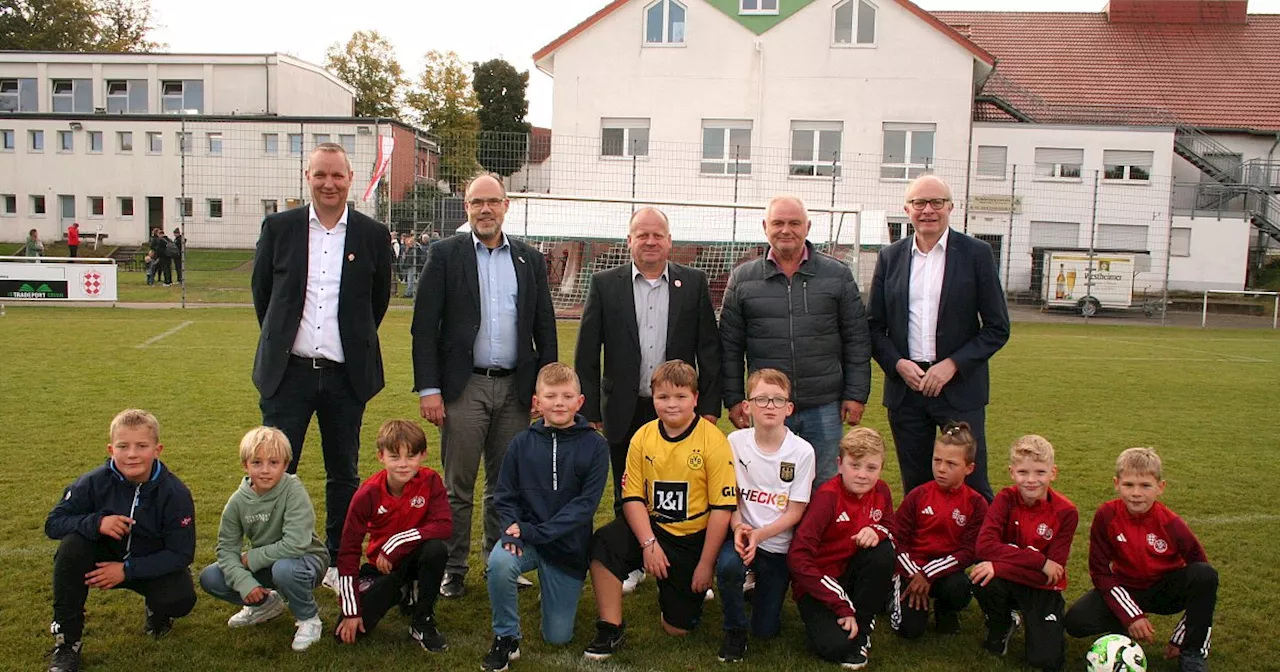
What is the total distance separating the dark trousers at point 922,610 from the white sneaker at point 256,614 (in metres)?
2.57

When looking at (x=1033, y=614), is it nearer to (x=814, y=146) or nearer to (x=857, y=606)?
(x=857, y=606)

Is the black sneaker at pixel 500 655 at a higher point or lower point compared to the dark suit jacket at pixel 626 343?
lower

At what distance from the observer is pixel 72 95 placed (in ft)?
127

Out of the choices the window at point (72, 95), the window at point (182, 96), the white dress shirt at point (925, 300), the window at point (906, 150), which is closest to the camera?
the white dress shirt at point (925, 300)

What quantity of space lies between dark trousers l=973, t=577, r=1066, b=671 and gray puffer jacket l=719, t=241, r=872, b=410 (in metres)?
1.00

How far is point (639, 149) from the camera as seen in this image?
2441 cm

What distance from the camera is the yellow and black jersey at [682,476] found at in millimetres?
3824

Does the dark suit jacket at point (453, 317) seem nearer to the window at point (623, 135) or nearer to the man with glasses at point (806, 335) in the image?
the man with glasses at point (806, 335)

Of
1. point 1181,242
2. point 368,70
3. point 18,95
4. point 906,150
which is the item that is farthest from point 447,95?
point 1181,242

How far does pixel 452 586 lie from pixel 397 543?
0.61 metres

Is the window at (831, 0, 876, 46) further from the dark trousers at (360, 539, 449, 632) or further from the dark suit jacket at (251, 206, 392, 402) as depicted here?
the dark trousers at (360, 539, 449, 632)

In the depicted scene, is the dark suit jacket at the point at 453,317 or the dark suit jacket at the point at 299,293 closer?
the dark suit jacket at the point at 299,293

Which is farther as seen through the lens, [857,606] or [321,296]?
[321,296]

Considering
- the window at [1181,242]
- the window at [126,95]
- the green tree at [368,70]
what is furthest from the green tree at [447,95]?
the window at [1181,242]
